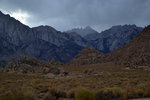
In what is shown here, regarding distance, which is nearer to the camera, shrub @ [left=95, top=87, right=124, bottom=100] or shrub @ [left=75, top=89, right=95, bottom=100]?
shrub @ [left=75, top=89, right=95, bottom=100]

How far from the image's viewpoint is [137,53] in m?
73.4

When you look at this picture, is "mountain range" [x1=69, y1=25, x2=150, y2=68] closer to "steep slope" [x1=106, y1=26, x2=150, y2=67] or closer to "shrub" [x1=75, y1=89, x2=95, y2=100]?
"steep slope" [x1=106, y1=26, x2=150, y2=67]

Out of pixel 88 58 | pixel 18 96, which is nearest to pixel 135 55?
pixel 88 58

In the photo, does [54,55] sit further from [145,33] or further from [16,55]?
[145,33]

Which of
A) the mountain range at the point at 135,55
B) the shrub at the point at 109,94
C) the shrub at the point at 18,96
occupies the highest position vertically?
the mountain range at the point at 135,55

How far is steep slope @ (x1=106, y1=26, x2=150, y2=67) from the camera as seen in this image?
2557 inches

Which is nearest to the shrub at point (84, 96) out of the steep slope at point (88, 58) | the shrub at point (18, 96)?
the shrub at point (18, 96)

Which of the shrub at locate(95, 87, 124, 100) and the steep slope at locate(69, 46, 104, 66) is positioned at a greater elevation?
the steep slope at locate(69, 46, 104, 66)

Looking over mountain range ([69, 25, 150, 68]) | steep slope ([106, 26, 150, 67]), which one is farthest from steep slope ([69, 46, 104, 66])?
steep slope ([106, 26, 150, 67])

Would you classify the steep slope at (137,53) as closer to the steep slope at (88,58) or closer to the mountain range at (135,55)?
the mountain range at (135,55)

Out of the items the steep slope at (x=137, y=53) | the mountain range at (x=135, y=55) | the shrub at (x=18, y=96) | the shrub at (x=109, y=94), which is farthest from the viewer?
the steep slope at (x=137, y=53)

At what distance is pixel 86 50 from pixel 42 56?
83.3 m

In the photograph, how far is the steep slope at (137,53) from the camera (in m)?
64.9

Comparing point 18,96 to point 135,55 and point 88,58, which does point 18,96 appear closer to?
point 135,55
